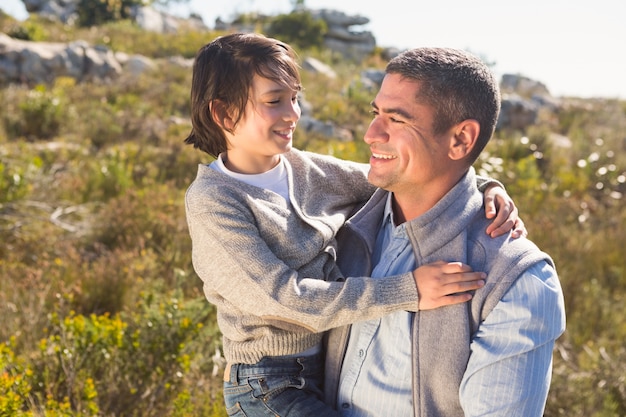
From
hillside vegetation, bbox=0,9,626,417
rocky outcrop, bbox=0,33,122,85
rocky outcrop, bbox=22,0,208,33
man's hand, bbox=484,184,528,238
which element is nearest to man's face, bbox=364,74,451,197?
man's hand, bbox=484,184,528,238

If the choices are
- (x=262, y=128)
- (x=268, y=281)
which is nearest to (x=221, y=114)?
(x=262, y=128)

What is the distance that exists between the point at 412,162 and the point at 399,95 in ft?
0.76

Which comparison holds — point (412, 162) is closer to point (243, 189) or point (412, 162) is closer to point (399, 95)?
point (399, 95)

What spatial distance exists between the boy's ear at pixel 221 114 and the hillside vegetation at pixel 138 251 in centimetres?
145

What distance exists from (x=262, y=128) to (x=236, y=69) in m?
0.24

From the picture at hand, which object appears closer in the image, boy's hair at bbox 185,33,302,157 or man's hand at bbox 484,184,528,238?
man's hand at bbox 484,184,528,238

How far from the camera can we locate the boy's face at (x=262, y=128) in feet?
7.84

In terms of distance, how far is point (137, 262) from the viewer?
16.6ft

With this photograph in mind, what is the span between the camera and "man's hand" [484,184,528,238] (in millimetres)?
2023

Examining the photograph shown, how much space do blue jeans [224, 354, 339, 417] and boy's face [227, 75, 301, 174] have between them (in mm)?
765

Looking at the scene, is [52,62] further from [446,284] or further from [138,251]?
[446,284]

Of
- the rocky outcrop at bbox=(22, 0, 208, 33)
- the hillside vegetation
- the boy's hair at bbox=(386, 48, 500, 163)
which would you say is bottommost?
the rocky outcrop at bbox=(22, 0, 208, 33)

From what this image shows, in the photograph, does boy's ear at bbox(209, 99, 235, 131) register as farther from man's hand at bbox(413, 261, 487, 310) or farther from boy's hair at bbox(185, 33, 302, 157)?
man's hand at bbox(413, 261, 487, 310)

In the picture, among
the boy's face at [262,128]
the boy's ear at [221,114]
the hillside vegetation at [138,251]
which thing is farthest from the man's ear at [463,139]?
the hillside vegetation at [138,251]
